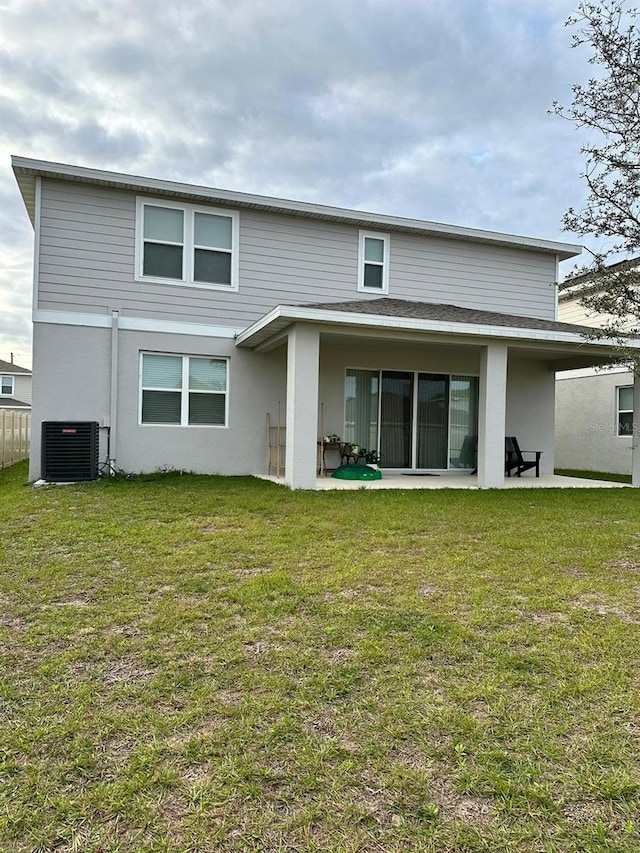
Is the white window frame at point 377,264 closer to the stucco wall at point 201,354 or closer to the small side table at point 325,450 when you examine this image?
the stucco wall at point 201,354

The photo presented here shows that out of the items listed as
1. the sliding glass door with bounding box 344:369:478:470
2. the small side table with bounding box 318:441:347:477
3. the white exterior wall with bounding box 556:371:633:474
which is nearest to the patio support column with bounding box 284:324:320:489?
the small side table with bounding box 318:441:347:477

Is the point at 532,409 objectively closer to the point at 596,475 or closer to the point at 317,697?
the point at 596,475

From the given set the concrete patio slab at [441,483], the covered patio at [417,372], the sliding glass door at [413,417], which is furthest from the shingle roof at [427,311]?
the concrete patio slab at [441,483]

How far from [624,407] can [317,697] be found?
1383 centimetres

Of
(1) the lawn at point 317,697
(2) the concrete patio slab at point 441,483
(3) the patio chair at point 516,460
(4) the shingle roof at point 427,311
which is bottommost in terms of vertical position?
(1) the lawn at point 317,697

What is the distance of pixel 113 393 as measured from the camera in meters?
9.39

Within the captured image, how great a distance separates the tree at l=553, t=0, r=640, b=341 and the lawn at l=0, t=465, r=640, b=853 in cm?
314

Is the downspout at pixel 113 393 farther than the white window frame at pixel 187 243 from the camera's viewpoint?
No

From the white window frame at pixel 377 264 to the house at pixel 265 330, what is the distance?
0.03 m

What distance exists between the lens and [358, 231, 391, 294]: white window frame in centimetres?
1101

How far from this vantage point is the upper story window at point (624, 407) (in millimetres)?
13477

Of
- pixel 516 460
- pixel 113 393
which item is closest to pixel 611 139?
pixel 516 460

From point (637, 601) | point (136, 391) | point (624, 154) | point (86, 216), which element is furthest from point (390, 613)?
point (86, 216)

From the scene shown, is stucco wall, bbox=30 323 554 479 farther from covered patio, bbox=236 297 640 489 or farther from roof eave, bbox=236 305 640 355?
roof eave, bbox=236 305 640 355
